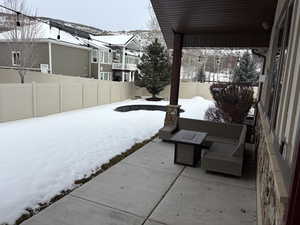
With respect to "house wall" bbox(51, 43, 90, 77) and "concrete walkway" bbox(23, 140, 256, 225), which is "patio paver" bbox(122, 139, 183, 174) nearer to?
"concrete walkway" bbox(23, 140, 256, 225)

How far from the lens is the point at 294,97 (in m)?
1.55

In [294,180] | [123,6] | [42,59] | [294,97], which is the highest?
[123,6]

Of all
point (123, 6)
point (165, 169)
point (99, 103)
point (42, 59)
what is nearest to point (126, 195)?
point (165, 169)

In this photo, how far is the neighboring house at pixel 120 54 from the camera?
22953 mm

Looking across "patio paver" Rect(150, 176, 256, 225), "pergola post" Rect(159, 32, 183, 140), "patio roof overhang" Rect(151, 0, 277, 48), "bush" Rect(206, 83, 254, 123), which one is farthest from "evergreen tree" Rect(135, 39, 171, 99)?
"patio paver" Rect(150, 176, 256, 225)

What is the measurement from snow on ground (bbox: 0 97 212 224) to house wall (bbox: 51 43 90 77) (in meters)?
10.1

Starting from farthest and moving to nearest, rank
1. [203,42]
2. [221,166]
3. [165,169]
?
[203,42], [165,169], [221,166]

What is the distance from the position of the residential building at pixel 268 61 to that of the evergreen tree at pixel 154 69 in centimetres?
810

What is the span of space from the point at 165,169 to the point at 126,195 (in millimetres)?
1198

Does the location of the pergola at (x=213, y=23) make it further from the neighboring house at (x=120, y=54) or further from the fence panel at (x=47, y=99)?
the neighboring house at (x=120, y=54)

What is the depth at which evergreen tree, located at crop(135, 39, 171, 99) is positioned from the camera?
15.1 metres

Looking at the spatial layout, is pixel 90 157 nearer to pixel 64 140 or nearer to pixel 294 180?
Result: pixel 64 140

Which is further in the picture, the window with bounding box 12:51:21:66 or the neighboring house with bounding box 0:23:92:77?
the neighboring house with bounding box 0:23:92:77

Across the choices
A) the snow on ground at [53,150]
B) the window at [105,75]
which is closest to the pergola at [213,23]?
the snow on ground at [53,150]
